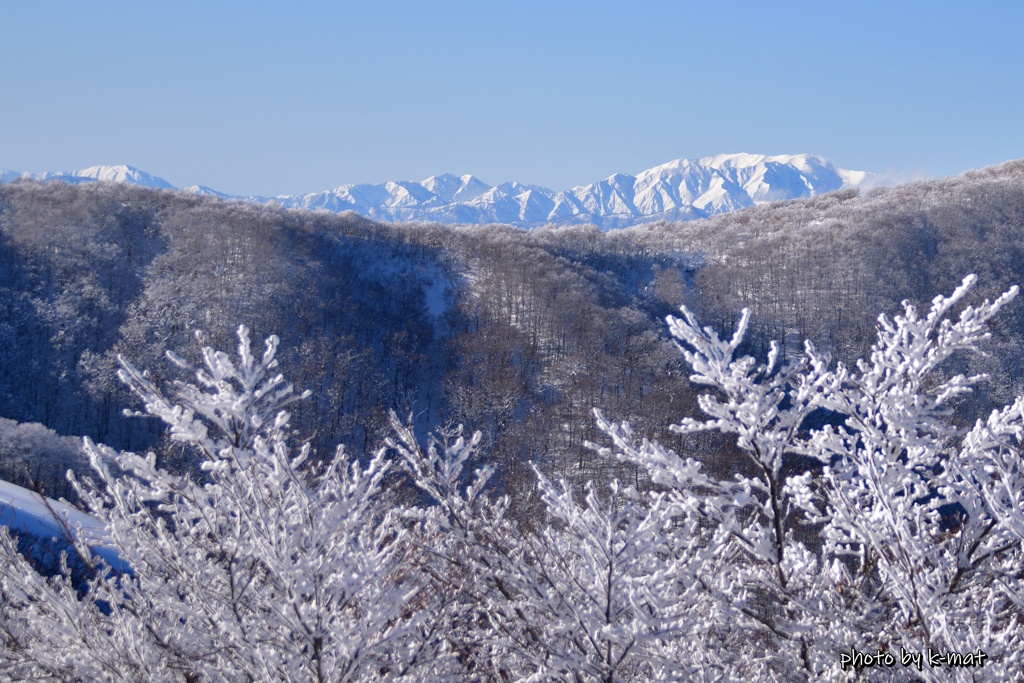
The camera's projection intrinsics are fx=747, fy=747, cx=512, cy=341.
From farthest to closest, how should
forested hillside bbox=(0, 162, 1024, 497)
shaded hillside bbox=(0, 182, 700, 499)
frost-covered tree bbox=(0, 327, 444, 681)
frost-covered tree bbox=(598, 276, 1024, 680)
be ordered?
forested hillside bbox=(0, 162, 1024, 497)
shaded hillside bbox=(0, 182, 700, 499)
frost-covered tree bbox=(598, 276, 1024, 680)
frost-covered tree bbox=(0, 327, 444, 681)

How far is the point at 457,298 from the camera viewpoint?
50.0m

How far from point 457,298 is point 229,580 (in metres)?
46.3

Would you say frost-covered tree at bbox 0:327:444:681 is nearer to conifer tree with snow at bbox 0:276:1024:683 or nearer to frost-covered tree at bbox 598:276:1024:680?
conifer tree with snow at bbox 0:276:1024:683

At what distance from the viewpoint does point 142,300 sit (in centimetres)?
4456

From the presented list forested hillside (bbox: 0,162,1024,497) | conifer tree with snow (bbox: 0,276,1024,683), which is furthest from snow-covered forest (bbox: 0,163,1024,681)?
forested hillside (bbox: 0,162,1024,497)

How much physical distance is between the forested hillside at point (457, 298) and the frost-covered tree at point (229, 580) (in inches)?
1104

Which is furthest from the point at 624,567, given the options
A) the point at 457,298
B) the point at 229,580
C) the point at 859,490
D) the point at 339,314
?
the point at 457,298

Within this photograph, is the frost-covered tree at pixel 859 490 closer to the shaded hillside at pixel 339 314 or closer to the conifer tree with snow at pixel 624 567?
the conifer tree with snow at pixel 624 567

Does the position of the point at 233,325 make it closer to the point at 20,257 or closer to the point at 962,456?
the point at 20,257

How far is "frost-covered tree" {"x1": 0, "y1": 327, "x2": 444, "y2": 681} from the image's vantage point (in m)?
3.67

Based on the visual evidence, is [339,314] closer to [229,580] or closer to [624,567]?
[229,580]

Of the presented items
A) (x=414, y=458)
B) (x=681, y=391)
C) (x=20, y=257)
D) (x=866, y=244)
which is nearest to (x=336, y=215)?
→ (x=20, y=257)

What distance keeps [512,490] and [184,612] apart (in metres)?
26.8

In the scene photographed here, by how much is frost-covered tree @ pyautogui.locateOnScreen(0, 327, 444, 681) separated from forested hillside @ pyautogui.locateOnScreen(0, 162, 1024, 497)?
92.0 ft
